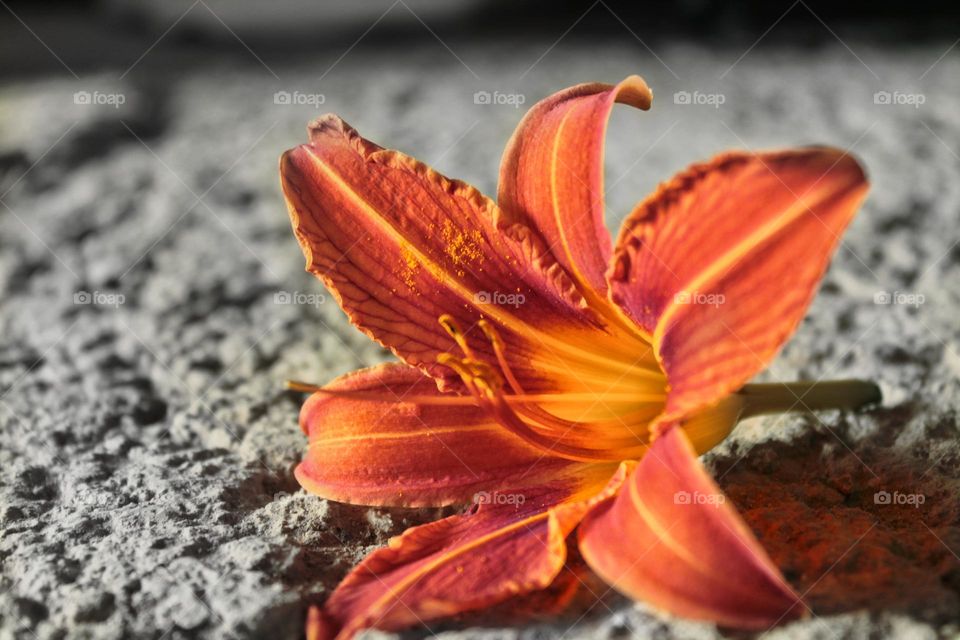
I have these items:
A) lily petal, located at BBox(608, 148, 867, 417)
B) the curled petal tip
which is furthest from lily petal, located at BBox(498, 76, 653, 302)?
lily petal, located at BBox(608, 148, 867, 417)

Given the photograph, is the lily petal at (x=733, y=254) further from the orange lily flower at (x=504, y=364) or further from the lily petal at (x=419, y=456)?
the lily petal at (x=419, y=456)

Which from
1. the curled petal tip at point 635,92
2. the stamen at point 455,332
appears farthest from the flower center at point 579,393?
the curled petal tip at point 635,92

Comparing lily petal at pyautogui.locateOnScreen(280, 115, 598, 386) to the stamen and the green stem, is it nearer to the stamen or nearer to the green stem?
the stamen

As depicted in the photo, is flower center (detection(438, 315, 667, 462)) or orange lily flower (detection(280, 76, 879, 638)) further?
flower center (detection(438, 315, 667, 462))

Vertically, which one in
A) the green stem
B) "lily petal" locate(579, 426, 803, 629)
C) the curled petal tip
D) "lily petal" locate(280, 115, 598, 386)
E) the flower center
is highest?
the curled petal tip

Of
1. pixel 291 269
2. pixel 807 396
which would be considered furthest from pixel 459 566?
pixel 291 269

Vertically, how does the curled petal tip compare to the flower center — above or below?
above

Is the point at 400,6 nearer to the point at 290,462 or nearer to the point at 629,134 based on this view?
the point at 629,134
